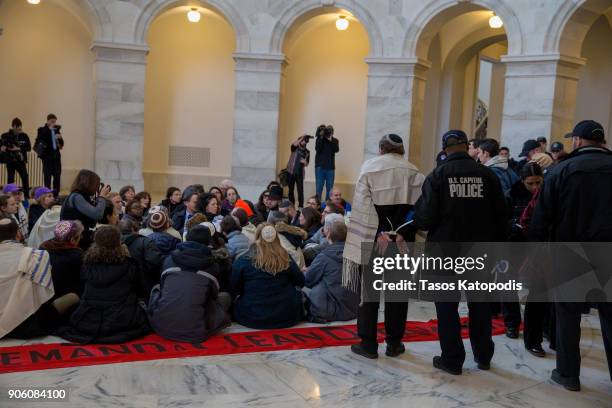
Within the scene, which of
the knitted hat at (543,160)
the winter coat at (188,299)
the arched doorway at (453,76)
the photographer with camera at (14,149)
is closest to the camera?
the winter coat at (188,299)

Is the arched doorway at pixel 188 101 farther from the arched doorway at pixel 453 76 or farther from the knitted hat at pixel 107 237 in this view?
the knitted hat at pixel 107 237

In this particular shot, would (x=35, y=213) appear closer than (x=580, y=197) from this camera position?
No

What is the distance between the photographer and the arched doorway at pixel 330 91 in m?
16.0

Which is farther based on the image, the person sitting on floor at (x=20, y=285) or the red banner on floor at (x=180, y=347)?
the person sitting on floor at (x=20, y=285)

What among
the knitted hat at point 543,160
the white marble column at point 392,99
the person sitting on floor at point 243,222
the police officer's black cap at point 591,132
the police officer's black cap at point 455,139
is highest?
the white marble column at point 392,99

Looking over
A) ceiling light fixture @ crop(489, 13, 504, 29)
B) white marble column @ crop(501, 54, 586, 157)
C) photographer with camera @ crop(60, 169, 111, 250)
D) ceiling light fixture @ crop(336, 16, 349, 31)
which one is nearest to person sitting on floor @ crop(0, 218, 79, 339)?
photographer with camera @ crop(60, 169, 111, 250)

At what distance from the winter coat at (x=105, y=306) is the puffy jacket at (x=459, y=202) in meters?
2.44

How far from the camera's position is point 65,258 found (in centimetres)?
570

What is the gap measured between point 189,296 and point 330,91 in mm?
11109

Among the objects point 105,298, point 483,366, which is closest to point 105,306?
point 105,298

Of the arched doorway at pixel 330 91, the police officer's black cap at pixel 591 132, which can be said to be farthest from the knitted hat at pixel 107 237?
the arched doorway at pixel 330 91

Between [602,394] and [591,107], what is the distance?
11746mm

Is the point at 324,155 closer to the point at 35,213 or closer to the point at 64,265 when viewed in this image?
the point at 35,213

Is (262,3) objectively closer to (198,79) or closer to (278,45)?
(278,45)
